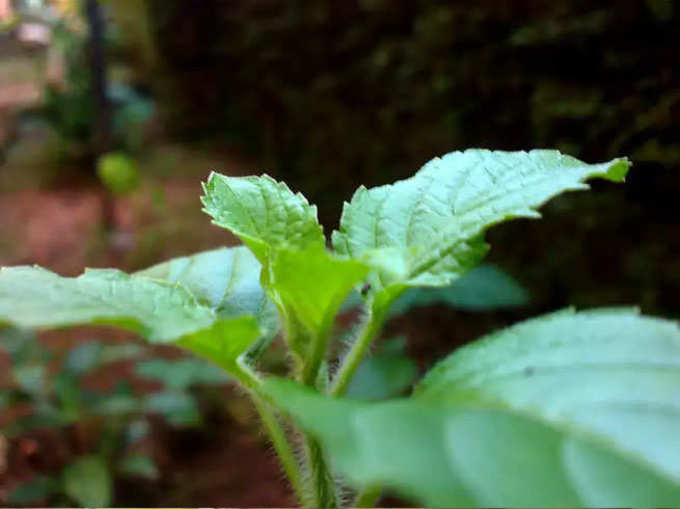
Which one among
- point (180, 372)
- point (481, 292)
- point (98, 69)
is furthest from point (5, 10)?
point (481, 292)

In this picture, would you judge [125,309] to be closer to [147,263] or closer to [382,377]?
[382,377]

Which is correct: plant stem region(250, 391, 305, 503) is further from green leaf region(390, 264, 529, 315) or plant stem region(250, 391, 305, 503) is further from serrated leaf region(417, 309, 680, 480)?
green leaf region(390, 264, 529, 315)

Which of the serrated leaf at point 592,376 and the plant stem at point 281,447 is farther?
the plant stem at point 281,447

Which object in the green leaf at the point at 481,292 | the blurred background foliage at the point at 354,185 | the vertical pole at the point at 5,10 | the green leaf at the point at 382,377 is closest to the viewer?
the blurred background foliage at the point at 354,185

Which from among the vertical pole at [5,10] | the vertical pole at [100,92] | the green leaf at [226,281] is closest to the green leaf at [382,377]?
the green leaf at [226,281]

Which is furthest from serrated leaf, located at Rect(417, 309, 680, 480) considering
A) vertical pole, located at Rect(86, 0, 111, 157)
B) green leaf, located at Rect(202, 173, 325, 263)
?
vertical pole, located at Rect(86, 0, 111, 157)

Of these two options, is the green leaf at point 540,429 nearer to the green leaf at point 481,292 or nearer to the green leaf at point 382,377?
the green leaf at point 382,377

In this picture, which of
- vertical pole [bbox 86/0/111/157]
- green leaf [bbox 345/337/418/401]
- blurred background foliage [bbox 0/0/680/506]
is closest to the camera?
blurred background foliage [bbox 0/0/680/506]
